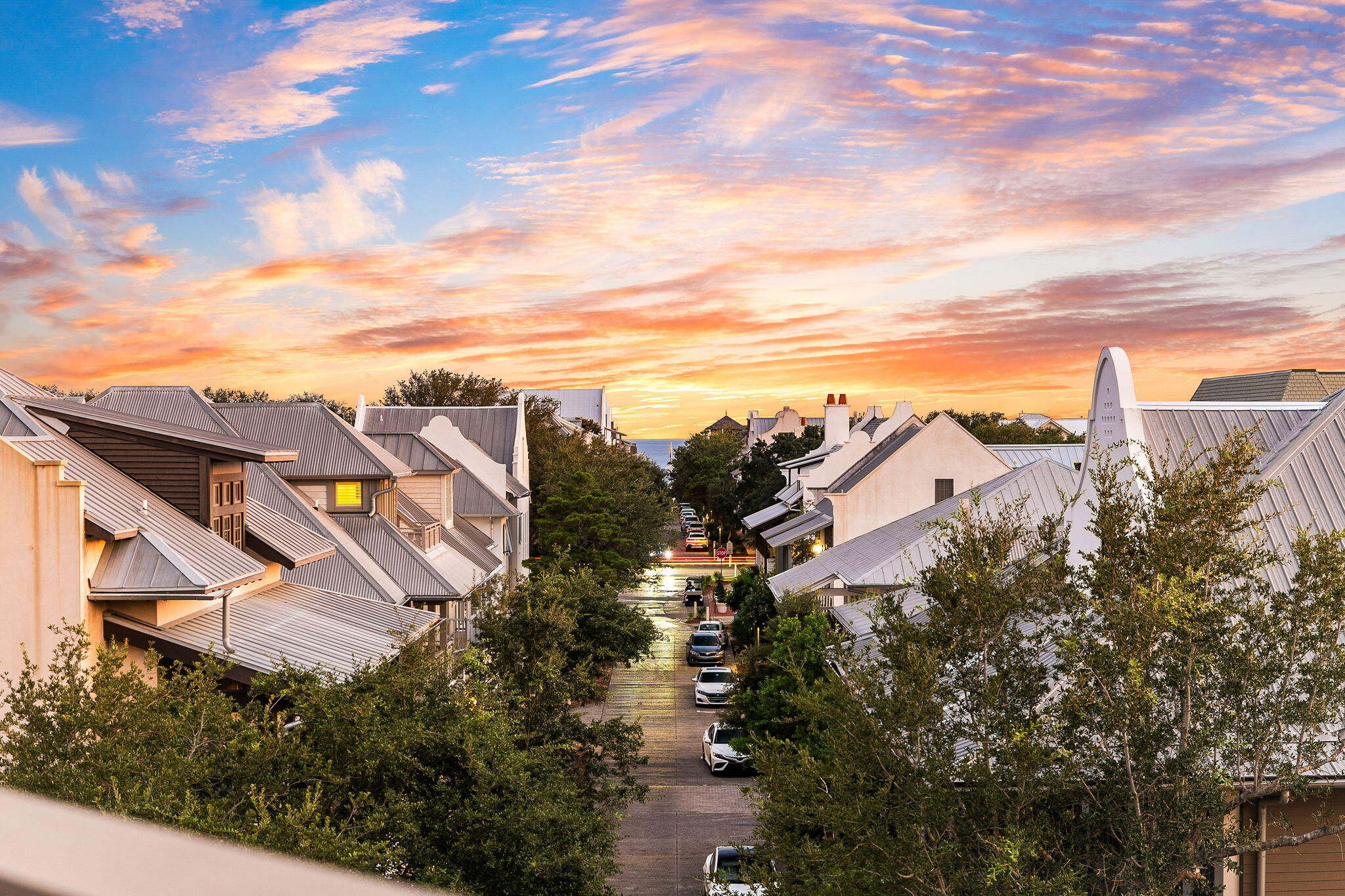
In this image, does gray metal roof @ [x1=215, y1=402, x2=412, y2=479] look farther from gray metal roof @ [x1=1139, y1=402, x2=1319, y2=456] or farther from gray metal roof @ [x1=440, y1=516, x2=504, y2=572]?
gray metal roof @ [x1=1139, y1=402, x2=1319, y2=456]

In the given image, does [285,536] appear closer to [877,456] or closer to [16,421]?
[16,421]

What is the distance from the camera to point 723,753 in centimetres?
3167

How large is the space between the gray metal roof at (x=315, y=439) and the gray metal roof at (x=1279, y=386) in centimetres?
2253

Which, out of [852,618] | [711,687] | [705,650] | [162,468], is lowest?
[711,687]

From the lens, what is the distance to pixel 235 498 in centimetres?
2166

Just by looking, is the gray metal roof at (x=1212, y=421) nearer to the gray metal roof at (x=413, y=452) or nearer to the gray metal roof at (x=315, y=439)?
the gray metal roof at (x=315, y=439)

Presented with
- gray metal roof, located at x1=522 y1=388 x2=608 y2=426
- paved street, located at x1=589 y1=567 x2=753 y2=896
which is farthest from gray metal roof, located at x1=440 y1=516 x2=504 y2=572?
gray metal roof, located at x1=522 y1=388 x2=608 y2=426

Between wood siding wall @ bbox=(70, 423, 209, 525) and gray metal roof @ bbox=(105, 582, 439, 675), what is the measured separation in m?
2.13

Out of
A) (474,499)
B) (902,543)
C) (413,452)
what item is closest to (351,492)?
(413,452)

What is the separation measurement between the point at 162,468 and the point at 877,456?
31.8m

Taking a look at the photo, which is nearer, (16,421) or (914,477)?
(16,421)

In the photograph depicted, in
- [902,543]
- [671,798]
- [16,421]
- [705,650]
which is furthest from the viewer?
[705,650]

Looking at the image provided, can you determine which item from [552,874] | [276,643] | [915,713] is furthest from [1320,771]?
[276,643]

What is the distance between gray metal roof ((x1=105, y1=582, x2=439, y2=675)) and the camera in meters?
17.0
